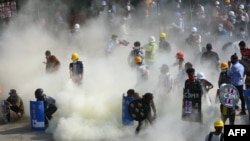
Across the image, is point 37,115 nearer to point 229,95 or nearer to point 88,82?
point 88,82

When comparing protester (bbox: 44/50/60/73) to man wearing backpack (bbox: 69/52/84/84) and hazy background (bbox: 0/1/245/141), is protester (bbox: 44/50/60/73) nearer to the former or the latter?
hazy background (bbox: 0/1/245/141)

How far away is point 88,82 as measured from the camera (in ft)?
51.8

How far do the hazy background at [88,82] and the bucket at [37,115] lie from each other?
289 millimetres

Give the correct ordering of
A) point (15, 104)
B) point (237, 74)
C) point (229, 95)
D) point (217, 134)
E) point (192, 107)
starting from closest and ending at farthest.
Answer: point (217, 134), point (229, 95), point (192, 107), point (237, 74), point (15, 104)

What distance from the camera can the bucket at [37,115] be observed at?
545 inches

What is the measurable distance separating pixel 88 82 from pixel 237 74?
15.8ft

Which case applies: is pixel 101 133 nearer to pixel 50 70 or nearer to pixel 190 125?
pixel 190 125

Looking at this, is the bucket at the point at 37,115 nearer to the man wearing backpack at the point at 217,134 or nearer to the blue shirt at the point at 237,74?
the blue shirt at the point at 237,74

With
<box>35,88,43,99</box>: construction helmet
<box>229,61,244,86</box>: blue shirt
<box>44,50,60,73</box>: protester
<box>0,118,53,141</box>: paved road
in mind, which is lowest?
<box>0,118,53,141</box>: paved road

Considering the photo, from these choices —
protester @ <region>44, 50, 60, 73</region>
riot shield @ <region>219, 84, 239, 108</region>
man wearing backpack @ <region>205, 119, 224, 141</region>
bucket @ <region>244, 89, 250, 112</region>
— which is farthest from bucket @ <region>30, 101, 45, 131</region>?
man wearing backpack @ <region>205, 119, 224, 141</region>

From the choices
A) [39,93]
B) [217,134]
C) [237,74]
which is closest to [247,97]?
[237,74]

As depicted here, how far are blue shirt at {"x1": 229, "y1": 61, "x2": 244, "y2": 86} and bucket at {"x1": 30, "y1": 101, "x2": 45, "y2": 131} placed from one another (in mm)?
4603

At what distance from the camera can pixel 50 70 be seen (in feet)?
56.4

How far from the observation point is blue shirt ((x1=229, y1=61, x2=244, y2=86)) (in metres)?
12.4
